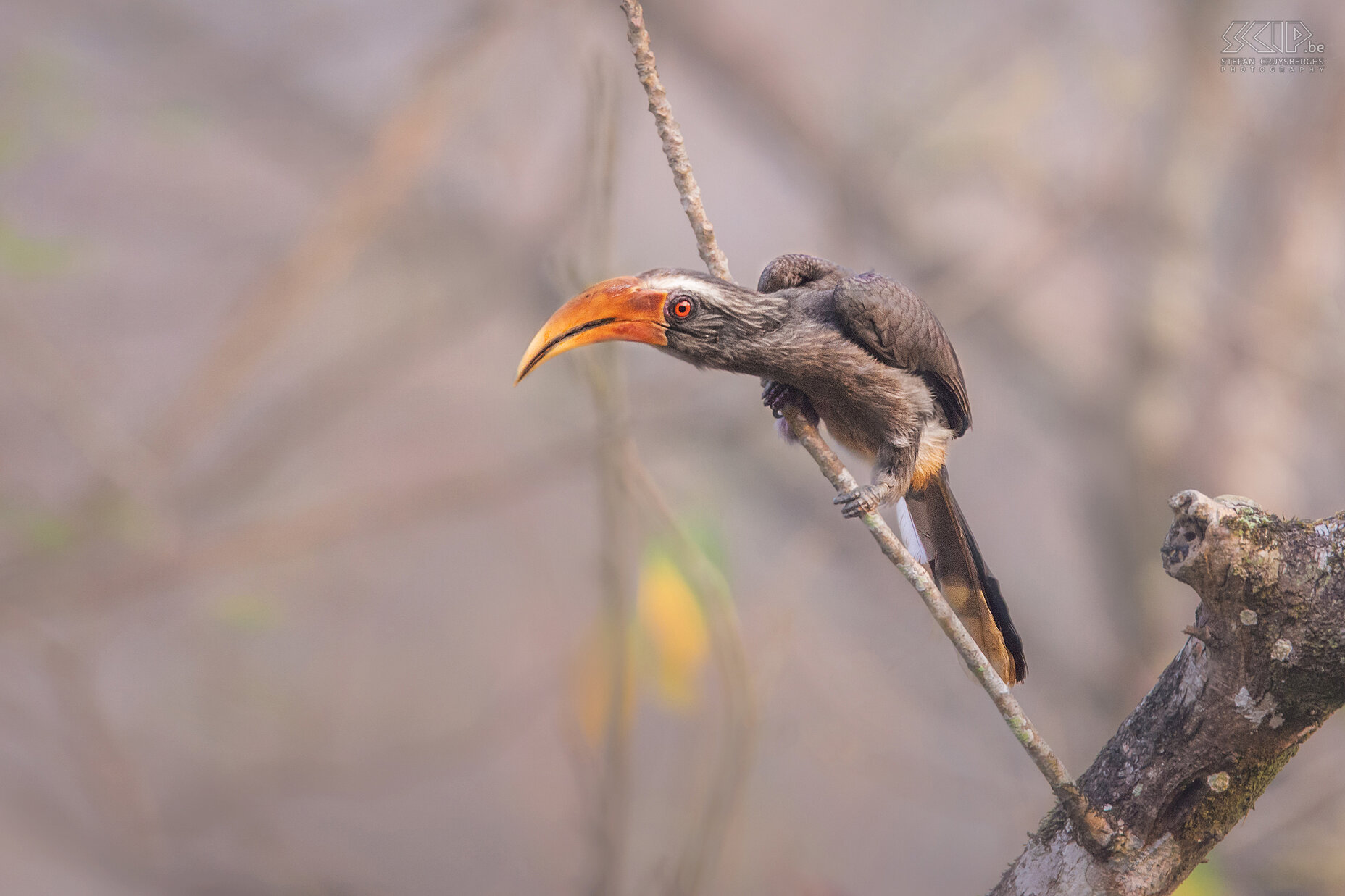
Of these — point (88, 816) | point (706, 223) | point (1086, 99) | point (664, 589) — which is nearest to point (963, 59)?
point (1086, 99)

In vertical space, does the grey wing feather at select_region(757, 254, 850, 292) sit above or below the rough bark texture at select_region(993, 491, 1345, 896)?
above

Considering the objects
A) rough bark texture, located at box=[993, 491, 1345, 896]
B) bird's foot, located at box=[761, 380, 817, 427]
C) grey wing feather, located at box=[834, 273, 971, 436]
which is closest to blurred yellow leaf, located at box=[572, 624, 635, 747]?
bird's foot, located at box=[761, 380, 817, 427]

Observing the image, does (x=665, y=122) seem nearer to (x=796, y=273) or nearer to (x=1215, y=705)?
(x=796, y=273)

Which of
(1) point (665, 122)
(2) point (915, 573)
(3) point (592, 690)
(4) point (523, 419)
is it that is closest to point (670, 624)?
(3) point (592, 690)

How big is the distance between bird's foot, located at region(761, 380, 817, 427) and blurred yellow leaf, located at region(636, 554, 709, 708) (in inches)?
29.5

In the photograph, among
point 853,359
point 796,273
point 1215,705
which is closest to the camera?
point 1215,705

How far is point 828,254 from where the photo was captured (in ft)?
11.9

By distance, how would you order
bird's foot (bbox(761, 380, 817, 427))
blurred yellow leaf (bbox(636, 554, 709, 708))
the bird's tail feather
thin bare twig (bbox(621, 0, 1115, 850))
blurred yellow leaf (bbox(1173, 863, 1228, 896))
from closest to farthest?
thin bare twig (bbox(621, 0, 1115, 850))
the bird's tail feather
bird's foot (bbox(761, 380, 817, 427))
blurred yellow leaf (bbox(1173, 863, 1228, 896))
blurred yellow leaf (bbox(636, 554, 709, 708))

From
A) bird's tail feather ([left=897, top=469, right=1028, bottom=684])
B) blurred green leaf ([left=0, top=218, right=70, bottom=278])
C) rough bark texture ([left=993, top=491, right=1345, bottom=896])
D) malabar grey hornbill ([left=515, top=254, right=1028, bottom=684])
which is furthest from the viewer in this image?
blurred green leaf ([left=0, top=218, right=70, bottom=278])

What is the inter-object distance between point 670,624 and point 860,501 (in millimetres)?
1214

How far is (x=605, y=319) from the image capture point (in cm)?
140

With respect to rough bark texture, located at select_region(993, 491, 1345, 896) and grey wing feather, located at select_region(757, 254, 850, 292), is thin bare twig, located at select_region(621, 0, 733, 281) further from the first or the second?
rough bark texture, located at select_region(993, 491, 1345, 896)

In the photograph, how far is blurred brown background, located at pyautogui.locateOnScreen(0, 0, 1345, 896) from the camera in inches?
126

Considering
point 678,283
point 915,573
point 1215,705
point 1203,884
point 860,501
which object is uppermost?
point 678,283
